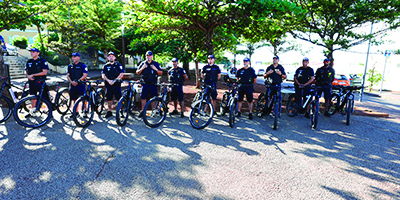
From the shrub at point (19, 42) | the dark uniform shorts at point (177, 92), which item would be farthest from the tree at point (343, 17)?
the shrub at point (19, 42)

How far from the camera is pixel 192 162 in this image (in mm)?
3770

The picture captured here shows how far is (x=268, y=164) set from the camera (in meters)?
3.81

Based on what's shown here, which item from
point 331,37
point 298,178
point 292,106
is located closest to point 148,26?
point 292,106

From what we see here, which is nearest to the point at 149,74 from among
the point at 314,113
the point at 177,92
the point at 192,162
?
the point at 177,92

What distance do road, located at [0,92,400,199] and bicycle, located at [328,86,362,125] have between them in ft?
4.09

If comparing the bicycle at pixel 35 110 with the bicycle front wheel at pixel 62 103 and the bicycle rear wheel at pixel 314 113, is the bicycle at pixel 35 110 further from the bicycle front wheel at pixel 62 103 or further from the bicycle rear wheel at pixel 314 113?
the bicycle rear wheel at pixel 314 113

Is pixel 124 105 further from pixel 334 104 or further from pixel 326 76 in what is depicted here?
→ pixel 334 104

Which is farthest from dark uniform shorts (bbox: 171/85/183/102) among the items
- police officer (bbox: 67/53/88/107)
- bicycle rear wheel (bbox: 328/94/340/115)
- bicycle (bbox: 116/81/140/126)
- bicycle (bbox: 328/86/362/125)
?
bicycle rear wheel (bbox: 328/94/340/115)

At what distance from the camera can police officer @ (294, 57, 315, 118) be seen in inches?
272

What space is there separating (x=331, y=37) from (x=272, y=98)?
6.70 m

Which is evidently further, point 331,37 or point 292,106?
point 331,37

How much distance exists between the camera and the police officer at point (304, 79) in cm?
692

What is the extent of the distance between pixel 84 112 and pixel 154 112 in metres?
1.71

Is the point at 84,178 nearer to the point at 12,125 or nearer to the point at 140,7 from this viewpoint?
the point at 12,125
